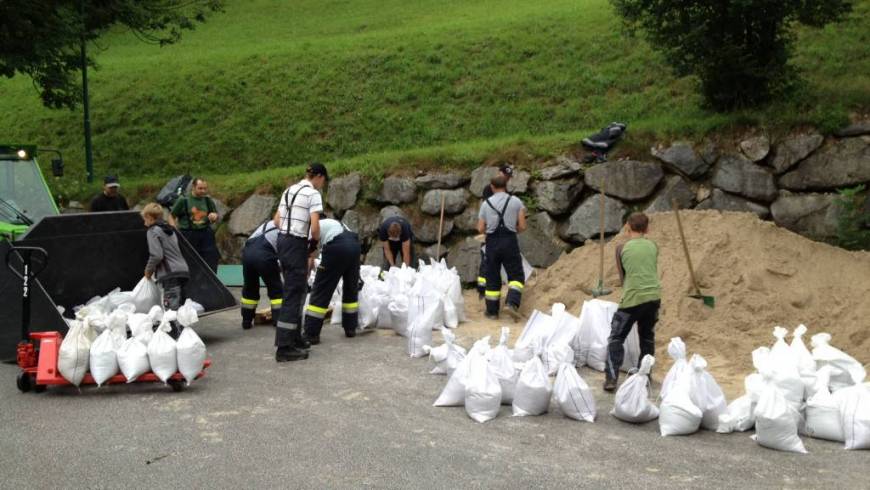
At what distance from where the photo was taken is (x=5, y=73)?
15.3 meters

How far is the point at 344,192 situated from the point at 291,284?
242 inches

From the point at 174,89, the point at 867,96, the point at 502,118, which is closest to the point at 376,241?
the point at 502,118

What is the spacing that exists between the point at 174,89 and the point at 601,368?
1643cm

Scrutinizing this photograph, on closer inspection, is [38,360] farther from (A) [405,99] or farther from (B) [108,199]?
(A) [405,99]

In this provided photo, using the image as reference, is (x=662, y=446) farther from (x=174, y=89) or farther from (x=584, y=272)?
(x=174, y=89)

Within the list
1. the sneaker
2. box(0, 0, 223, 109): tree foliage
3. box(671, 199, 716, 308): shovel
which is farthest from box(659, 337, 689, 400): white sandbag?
box(0, 0, 223, 109): tree foliage

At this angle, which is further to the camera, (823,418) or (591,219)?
(591,219)

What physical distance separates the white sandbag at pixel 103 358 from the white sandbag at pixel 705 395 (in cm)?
440

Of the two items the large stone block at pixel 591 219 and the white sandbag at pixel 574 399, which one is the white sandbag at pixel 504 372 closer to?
the white sandbag at pixel 574 399

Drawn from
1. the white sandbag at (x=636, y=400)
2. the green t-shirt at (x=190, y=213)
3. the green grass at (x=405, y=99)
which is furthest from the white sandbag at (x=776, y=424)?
the green t-shirt at (x=190, y=213)

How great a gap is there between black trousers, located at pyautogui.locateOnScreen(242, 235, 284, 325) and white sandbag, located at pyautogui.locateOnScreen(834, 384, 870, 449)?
5.49 m

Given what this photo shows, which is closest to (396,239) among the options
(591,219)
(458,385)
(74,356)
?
(591,219)

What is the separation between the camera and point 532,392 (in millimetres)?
6195

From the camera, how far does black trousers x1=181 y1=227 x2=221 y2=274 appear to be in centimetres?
1084
